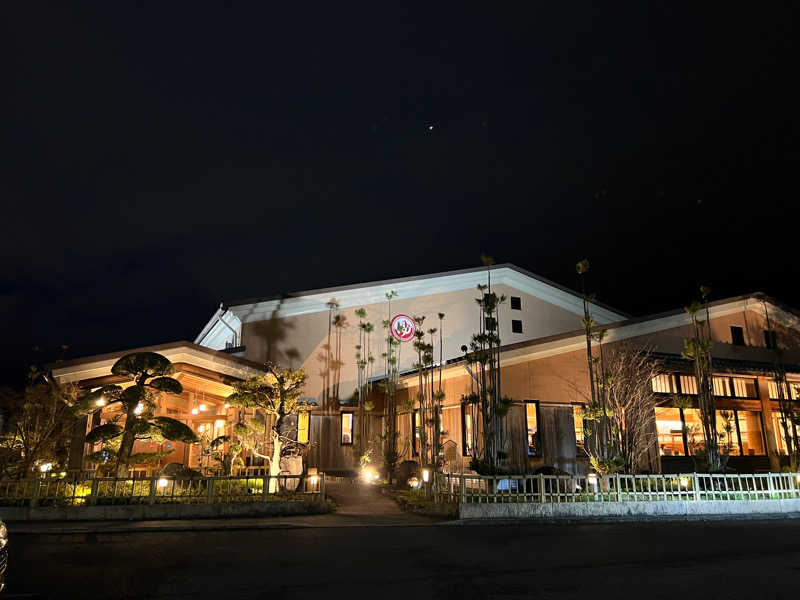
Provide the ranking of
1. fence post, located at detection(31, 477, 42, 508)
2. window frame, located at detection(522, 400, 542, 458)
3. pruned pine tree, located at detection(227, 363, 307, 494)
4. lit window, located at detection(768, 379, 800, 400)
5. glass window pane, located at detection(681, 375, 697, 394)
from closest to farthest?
fence post, located at detection(31, 477, 42, 508) → pruned pine tree, located at detection(227, 363, 307, 494) → window frame, located at detection(522, 400, 542, 458) → glass window pane, located at detection(681, 375, 697, 394) → lit window, located at detection(768, 379, 800, 400)

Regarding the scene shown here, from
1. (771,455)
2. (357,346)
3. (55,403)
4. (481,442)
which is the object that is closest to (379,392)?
(357,346)

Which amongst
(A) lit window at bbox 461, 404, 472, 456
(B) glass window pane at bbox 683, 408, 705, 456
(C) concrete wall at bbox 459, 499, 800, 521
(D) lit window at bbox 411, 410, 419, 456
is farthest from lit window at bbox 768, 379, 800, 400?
(D) lit window at bbox 411, 410, 419, 456

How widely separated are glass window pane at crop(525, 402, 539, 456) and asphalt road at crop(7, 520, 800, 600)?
7.48 metres

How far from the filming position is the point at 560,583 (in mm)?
6621

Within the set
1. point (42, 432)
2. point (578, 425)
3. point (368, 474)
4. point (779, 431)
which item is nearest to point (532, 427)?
point (578, 425)

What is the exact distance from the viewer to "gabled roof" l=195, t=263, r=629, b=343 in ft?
84.5

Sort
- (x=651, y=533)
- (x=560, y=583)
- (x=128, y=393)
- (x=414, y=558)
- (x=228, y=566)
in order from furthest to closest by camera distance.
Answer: (x=128, y=393), (x=651, y=533), (x=414, y=558), (x=228, y=566), (x=560, y=583)

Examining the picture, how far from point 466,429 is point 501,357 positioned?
3058 millimetres

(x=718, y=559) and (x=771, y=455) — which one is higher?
(x=771, y=455)

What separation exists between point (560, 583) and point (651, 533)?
18.7 ft

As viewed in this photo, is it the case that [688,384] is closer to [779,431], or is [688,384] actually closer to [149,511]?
[779,431]

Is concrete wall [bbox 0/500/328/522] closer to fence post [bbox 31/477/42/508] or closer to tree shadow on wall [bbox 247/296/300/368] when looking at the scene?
fence post [bbox 31/477/42/508]

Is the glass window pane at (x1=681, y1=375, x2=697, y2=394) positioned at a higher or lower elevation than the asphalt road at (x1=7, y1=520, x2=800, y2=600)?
higher

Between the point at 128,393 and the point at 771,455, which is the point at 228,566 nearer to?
the point at 128,393
